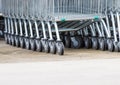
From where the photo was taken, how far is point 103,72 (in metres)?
10.3

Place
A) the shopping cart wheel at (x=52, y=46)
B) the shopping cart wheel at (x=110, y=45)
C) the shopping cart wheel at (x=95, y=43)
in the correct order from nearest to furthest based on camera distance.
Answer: the shopping cart wheel at (x=52, y=46) < the shopping cart wheel at (x=110, y=45) < the shopping cart wheel at (x=95, y=43)

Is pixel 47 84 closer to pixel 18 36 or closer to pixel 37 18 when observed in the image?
pixel 37 18

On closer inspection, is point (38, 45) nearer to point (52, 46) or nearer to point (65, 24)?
point (52, 46)

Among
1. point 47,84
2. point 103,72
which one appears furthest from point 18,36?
point 47,84

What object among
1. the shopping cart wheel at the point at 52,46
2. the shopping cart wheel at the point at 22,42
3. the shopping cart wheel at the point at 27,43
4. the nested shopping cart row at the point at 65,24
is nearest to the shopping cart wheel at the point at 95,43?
the nested shopping cart row at the point at 65,24

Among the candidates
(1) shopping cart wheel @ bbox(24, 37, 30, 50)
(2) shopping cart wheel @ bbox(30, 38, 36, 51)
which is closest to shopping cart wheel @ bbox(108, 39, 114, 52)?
(2) shopping cart wheel @ bbox(30, 38, 36, 51)

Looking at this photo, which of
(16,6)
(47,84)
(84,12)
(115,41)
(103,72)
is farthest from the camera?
(16,6)

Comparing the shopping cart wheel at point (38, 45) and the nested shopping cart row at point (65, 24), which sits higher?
the nested shopping cart row at point (65, 24)

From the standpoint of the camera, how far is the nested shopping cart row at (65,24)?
55.6 ft

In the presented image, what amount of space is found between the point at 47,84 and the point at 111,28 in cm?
1010

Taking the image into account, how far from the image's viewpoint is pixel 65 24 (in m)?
18.6

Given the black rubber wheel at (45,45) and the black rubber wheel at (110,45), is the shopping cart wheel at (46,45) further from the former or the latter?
the black rubber wheel at (110,45)

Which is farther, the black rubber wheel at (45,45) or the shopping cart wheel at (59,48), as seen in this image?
→ the black rubber wheel at (45,45)

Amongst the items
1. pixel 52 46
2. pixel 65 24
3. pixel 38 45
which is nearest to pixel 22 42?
pixel 38 45
